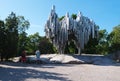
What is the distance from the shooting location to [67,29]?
3997 cm

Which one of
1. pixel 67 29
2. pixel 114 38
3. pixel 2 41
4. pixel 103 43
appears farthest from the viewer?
pixel 103 43

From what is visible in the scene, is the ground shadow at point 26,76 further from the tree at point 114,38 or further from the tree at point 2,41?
the tree at point 114,38

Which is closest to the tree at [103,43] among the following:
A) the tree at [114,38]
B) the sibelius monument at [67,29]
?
the tree at [114,38]

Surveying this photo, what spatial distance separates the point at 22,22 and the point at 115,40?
24.0 meters

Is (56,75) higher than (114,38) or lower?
lower

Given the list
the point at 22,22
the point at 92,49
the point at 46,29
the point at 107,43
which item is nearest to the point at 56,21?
the point at 46,29

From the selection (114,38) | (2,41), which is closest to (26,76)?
(2,41)

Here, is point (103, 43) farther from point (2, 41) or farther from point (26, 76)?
point (26, 76)

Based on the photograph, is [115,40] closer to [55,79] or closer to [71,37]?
[71,37]

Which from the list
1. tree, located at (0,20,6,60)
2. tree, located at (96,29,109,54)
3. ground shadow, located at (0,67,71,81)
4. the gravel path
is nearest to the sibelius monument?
tree, located at (0,20,6,60)

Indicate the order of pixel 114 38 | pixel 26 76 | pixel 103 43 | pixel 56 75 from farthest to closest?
pixel 103 43
pixel 114 38
pixel 56 75
pixel 26 76

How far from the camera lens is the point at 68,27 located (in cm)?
3988

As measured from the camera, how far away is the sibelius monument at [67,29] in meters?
40.4

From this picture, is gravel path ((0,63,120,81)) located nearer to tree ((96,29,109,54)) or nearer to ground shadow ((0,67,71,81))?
ground shadow ((0,67,71,81))
